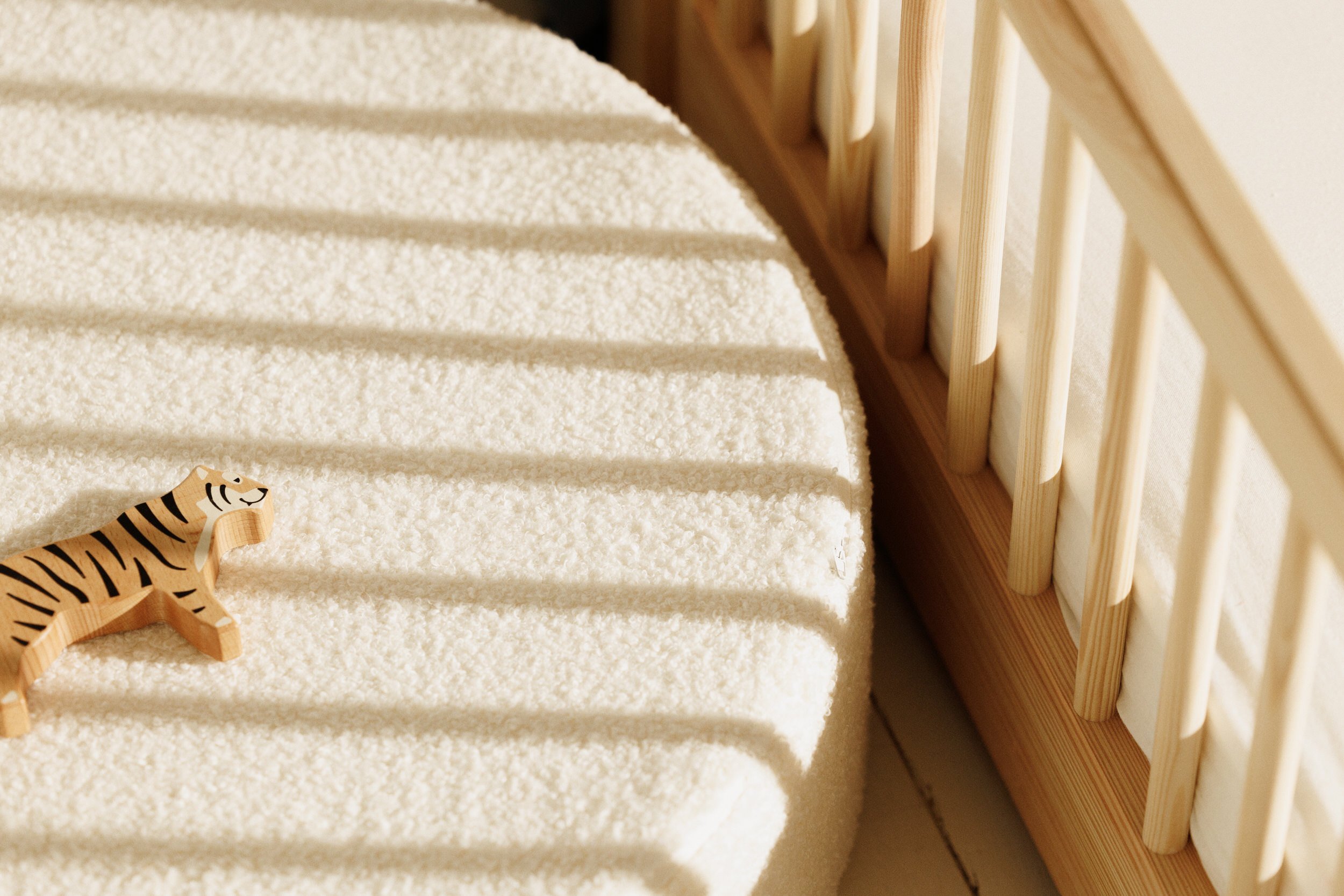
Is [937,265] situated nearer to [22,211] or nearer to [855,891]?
[855,891]

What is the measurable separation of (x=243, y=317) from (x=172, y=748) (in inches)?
13.4

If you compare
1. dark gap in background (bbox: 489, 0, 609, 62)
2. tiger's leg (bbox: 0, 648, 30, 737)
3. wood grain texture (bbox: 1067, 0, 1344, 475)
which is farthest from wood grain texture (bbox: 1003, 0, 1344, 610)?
dark gap in background (bbox: 489, 0, 609, 62)

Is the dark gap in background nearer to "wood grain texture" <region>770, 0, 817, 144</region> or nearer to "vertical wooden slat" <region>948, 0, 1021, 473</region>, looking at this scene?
"wood grain texture" <region>770, 0, 817, 144</region>

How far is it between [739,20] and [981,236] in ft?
1.61

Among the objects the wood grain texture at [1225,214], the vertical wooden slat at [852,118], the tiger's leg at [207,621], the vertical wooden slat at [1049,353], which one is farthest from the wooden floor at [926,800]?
the wood grain texture at [1225,214]

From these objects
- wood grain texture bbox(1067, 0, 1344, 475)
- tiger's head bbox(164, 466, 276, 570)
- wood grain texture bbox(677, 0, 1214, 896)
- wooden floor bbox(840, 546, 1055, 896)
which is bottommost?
wooden floor bbox(840, 546, 1055, 896)

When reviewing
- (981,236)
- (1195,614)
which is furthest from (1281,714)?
(981,236)

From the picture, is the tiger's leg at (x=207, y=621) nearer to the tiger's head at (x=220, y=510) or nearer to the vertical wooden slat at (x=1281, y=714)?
the tiger's head at (x=220, y=510)

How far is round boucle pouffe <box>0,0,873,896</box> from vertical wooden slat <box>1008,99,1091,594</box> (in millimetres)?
112

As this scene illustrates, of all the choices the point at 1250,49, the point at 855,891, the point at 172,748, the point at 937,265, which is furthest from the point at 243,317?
the point at 1250,49

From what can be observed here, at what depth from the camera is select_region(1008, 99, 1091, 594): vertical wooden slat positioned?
29.6 inches

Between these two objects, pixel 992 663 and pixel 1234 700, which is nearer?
pixel 1234 700

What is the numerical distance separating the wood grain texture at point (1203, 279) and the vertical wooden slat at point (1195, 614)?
0.03 meters

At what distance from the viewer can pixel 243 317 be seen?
102cm
